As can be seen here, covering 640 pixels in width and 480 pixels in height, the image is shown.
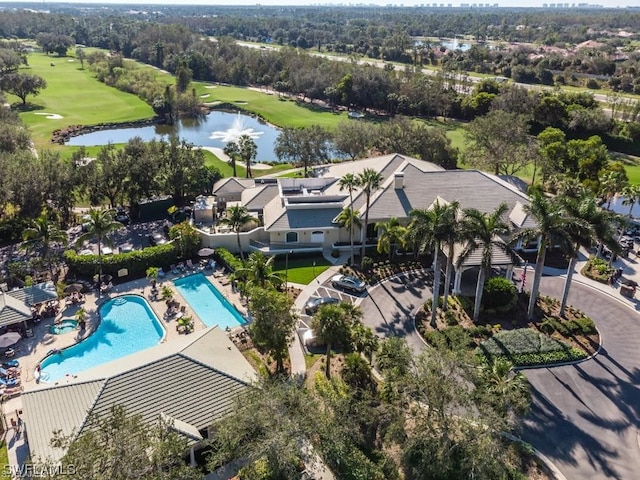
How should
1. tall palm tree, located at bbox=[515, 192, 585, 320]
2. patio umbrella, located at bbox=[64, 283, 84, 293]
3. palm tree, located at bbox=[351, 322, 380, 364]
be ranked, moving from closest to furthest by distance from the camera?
palm tree, located at bbox=[351, 322, 380, 364] → tall palm tree, located at bbox=[515, 192, 585, 320] → patio umbrella, located at bbox=[64, 283, 84, 293]

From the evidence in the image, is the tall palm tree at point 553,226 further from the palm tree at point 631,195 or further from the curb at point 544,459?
the palm tree at point 631,195

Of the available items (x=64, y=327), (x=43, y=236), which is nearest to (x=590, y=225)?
(x=64, y=327)

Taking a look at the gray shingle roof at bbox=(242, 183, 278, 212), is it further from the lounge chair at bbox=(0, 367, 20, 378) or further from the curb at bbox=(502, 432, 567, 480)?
the curb at bbox=(502, 432, 567, 480)

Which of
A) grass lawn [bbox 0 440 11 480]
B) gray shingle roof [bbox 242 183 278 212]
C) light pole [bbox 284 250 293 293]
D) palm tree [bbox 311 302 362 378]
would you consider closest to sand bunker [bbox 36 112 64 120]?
gray shingle roof [bbox 242 183 278 212]

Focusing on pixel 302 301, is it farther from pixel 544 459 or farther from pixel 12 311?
pixel 12 311

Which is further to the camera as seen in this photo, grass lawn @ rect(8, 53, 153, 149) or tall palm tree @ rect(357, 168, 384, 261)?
grass lawn @ rect(8, 53, 153, 149)

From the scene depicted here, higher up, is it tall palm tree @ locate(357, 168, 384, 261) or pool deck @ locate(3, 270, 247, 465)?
tall palm tree @ locate(357, 168, 384, 261)

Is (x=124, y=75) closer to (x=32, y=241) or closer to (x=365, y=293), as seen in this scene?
(x=32, y=241)

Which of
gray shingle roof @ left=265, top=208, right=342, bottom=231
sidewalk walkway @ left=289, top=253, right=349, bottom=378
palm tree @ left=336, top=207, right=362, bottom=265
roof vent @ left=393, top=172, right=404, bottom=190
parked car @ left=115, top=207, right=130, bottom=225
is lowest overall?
sidewalk walkway @ left=289, top=253, right=349, bottom=378
